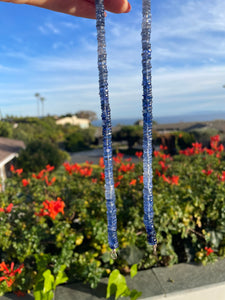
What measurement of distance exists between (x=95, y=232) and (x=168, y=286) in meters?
0.96

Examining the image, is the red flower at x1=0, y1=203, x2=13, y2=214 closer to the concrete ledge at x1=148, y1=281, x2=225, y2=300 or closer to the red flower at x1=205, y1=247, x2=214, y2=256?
the concrete ledge at x1=148, y1=281, x2=225, y2=300

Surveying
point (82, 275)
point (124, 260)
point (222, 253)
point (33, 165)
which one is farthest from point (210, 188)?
point (33, 165)

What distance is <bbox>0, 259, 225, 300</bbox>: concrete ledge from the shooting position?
2.70m

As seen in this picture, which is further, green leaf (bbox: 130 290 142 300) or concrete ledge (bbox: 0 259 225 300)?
concrete ledge (bbox: 0 259 225 300)

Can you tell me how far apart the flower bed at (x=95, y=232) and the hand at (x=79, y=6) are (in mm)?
1954

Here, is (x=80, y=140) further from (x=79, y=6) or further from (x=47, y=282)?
(x=79, y=6)

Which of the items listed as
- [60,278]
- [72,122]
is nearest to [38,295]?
[60,278]

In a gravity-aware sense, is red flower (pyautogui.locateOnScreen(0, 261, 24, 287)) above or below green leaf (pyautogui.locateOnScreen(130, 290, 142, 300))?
above

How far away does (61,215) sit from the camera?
322cm

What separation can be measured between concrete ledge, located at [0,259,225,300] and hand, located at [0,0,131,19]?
256 cm

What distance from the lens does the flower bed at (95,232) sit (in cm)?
281

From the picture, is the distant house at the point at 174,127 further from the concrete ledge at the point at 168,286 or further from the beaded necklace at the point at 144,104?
the beaded necklace at the point at 144,104

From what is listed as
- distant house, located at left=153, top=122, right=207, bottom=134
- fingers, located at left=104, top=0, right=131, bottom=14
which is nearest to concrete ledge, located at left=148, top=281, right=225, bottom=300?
fingers, located at left=104, top=0, right=131, bottom=14

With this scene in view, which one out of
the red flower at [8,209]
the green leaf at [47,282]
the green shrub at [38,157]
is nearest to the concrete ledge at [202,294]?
the green leaf at [47,282]
